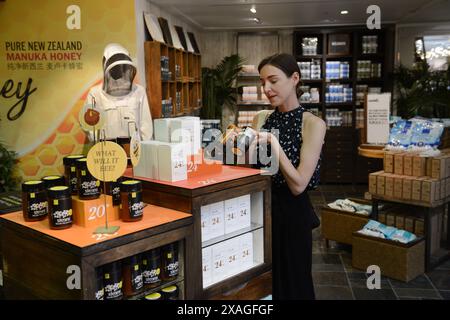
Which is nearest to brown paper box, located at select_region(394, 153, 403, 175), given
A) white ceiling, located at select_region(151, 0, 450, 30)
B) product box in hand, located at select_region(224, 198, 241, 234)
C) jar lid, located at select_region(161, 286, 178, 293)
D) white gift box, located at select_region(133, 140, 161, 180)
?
product box in hand, located at select_region(224, 198, 241, 234)

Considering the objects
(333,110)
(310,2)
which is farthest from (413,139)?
(333,110)

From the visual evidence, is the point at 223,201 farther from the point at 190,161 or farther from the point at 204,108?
the point at 204,108

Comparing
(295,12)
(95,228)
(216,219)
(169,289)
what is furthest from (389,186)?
(295,12)

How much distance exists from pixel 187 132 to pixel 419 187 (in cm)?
282

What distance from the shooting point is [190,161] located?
2.08 meters

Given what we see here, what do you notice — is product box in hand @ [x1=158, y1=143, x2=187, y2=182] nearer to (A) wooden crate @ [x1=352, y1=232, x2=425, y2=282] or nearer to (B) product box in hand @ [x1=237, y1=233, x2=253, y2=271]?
(B) product box in hand @ [x1=237, y1=233, x2=253, y2=271]

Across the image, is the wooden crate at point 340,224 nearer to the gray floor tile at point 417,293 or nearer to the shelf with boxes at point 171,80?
the gray floor tile at point 417,293

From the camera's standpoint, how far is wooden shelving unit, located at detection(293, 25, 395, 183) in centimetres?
834

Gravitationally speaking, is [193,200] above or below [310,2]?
below

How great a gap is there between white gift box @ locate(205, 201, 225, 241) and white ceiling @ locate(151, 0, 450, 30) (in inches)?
172

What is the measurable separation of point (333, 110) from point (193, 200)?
23.5 ft

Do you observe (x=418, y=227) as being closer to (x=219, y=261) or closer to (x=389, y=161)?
(x=389, y=161)

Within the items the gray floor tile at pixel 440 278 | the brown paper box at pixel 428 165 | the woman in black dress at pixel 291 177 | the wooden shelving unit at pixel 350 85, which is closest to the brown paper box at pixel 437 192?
the brown paper box at pixel 428 165

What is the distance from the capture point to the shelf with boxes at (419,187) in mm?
4102
